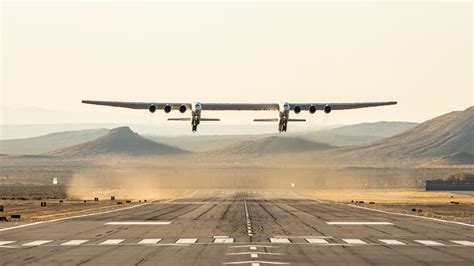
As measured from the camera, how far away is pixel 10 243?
3412 centimetres

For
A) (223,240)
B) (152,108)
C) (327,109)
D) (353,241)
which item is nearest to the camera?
(353,241)

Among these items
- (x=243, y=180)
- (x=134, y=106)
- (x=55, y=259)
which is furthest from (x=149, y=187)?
Answer: (x=55, y=259)

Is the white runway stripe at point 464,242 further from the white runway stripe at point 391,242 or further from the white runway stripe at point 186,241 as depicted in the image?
the white runway stripe at point 186,241

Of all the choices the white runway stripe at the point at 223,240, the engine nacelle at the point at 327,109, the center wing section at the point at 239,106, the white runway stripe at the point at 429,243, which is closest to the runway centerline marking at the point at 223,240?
the white runway stripe at the point at 223,240

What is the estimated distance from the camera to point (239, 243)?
33.9m

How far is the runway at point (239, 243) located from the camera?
27.5 meters

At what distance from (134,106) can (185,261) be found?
5447cm

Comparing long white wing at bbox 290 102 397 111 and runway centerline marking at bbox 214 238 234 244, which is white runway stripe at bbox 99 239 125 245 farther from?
long white wing at bbox 290 102 397 111

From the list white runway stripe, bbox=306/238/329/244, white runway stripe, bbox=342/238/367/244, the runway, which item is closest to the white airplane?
the runway

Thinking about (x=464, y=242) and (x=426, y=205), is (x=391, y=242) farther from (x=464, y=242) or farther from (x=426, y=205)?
(x=426, y=205)

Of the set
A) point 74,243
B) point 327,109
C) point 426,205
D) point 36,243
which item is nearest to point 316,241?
point 74,243

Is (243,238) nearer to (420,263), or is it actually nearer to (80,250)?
(80,250)

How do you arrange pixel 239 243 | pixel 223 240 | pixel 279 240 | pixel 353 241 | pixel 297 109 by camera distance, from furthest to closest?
pixel 297 109 < pixel 279 240 < pixel 223 240 < pixel 353 241 < pixel 239 243

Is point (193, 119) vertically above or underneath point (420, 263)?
above
